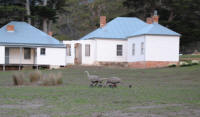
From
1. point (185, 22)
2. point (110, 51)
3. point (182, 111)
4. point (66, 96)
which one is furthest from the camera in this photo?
point (185, 22)

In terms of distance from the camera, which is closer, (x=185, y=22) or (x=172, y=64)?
(x=172, y=64)

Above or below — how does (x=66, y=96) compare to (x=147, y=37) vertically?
below

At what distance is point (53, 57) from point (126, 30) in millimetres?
8120

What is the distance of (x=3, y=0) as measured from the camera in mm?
47781

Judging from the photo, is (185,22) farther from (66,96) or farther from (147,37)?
(66,96)

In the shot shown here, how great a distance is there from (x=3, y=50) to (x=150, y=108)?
2839cm

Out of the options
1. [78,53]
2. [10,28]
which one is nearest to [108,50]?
[78,53]

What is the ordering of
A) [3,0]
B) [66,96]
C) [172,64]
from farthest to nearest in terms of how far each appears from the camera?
[3,0]
[172,64]
[66,96]

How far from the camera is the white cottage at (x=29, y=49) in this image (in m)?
42.4

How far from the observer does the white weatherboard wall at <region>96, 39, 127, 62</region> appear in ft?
146

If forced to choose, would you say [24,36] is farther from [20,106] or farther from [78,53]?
[20,106]

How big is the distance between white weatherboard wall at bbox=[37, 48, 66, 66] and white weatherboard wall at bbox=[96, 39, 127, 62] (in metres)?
3.34

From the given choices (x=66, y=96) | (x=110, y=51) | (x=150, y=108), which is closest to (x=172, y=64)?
(x=110, y=51)

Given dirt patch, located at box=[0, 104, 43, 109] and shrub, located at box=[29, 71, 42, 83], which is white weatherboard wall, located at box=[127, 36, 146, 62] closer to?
shrub, located at box=[29, 71, 42, 83]
